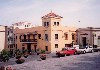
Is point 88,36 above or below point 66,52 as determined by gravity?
above

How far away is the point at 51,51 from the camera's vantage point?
50.3m

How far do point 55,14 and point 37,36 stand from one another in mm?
7451

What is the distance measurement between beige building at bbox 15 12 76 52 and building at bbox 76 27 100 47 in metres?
1.56

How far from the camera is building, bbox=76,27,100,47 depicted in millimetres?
50928

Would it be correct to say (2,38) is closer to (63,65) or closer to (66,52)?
(66,52)

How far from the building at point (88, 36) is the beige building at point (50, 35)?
5.11ft

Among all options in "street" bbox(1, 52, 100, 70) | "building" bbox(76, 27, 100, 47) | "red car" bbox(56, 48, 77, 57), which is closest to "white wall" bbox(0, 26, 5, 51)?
"red car" bbox(56, 48, 77, 57)

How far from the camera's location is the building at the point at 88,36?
50.9 meters

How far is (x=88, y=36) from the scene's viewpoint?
5212 centimetres

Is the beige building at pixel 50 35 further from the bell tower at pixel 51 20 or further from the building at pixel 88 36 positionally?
the building at pixel 88 36

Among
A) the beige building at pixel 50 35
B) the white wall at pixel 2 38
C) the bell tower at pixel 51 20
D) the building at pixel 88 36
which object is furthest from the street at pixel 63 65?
the building at pixel 88 36

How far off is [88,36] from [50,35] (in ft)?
31.9

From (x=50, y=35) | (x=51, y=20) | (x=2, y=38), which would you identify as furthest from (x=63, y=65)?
(x=51, y=20)

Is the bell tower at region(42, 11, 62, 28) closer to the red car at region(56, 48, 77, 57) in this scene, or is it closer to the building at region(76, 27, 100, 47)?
the building at region(76, 27, 100, 47)
